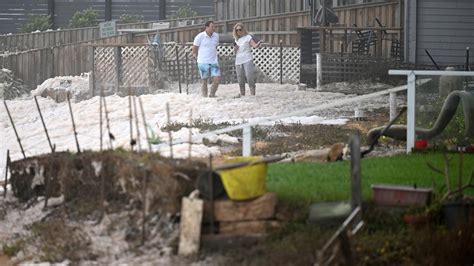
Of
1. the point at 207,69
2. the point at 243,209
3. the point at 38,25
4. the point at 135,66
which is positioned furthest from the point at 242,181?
the point at 38,25

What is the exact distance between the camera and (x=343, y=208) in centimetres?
1267

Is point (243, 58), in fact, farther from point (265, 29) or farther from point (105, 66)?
point (265, 29)

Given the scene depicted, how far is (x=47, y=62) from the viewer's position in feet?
124

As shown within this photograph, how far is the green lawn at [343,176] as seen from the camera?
13453 millimetres

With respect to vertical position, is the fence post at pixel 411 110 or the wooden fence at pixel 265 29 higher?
the wooden fence at pixel 265 29

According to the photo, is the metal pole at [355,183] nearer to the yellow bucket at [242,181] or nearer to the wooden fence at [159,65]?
the yellow bucket at [242,181]

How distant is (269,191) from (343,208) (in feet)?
3.01

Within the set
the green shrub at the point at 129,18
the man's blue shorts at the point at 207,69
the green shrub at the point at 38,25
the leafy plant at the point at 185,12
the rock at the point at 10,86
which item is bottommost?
the rock at the point at 10,86

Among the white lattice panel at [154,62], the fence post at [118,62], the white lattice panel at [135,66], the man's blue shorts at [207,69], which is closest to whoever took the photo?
the man's blue shorts at [207,69]

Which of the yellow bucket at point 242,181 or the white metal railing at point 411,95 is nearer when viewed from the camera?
the yellow bucket at point 242,181

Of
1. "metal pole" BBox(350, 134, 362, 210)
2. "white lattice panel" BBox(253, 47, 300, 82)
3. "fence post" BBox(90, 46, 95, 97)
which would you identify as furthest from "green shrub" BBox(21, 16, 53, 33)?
"metal pole" BBox(350, 134, 362, 210)

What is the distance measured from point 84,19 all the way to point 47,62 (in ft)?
24.9

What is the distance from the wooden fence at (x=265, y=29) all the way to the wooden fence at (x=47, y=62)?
152cm

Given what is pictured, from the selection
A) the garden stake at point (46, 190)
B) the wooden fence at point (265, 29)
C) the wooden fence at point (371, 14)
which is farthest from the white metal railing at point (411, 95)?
the wooden fence at point (265, 29)
